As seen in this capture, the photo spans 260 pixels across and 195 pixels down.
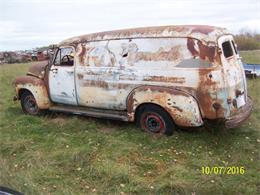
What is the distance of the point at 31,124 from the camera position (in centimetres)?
689

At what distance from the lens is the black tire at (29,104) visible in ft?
24.8

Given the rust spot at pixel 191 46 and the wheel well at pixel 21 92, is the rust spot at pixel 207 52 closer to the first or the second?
the rust spot at pixel 191 46

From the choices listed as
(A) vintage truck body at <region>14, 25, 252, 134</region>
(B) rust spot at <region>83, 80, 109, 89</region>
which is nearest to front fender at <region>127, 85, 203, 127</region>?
(A) vintage truck body at <region>14, 25, 252, 134</region>

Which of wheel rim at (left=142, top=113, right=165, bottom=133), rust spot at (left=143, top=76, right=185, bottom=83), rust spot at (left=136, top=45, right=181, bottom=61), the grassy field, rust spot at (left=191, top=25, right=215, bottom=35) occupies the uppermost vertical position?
rust spot at (left=191, top=25, right=215, bottom=35)

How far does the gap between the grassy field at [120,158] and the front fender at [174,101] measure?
1.39 feet

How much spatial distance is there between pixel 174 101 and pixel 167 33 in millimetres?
1185

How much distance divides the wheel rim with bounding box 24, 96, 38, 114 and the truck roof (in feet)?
7.02

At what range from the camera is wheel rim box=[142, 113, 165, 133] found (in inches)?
224

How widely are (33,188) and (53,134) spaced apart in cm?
215

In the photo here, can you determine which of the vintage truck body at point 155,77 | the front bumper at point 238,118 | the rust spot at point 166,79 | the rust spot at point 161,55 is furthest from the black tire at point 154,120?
the front bumper at point 238,118

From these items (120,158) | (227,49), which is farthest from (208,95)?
(120,158)
